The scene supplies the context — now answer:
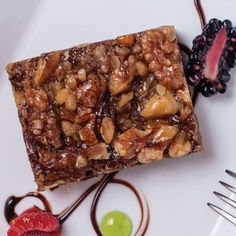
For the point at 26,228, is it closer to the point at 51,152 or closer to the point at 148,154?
the point at 51,152

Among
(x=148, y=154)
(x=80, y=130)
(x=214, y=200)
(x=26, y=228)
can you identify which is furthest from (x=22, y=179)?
(x=214, y=200)

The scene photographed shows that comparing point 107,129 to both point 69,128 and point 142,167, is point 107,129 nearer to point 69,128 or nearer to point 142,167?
point 69,128

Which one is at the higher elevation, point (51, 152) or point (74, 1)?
point (74, 1)

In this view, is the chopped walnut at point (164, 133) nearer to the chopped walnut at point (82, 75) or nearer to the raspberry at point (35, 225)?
the chopped walnut at point (82, 75)

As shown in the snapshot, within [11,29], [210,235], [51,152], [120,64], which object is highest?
[11,29]

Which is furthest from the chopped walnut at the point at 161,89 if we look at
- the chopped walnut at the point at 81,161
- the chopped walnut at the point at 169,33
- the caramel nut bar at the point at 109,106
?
the chopped walnut at the point at 81,161

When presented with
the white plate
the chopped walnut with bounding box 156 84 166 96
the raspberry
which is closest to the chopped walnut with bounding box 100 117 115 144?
the chopped walnut with bounding box 156 84 166 96

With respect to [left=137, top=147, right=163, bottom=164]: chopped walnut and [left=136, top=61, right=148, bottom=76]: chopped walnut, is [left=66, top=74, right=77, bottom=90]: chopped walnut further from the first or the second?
[left=137, top=147, right=163, bottom=164]: chopped walnut
